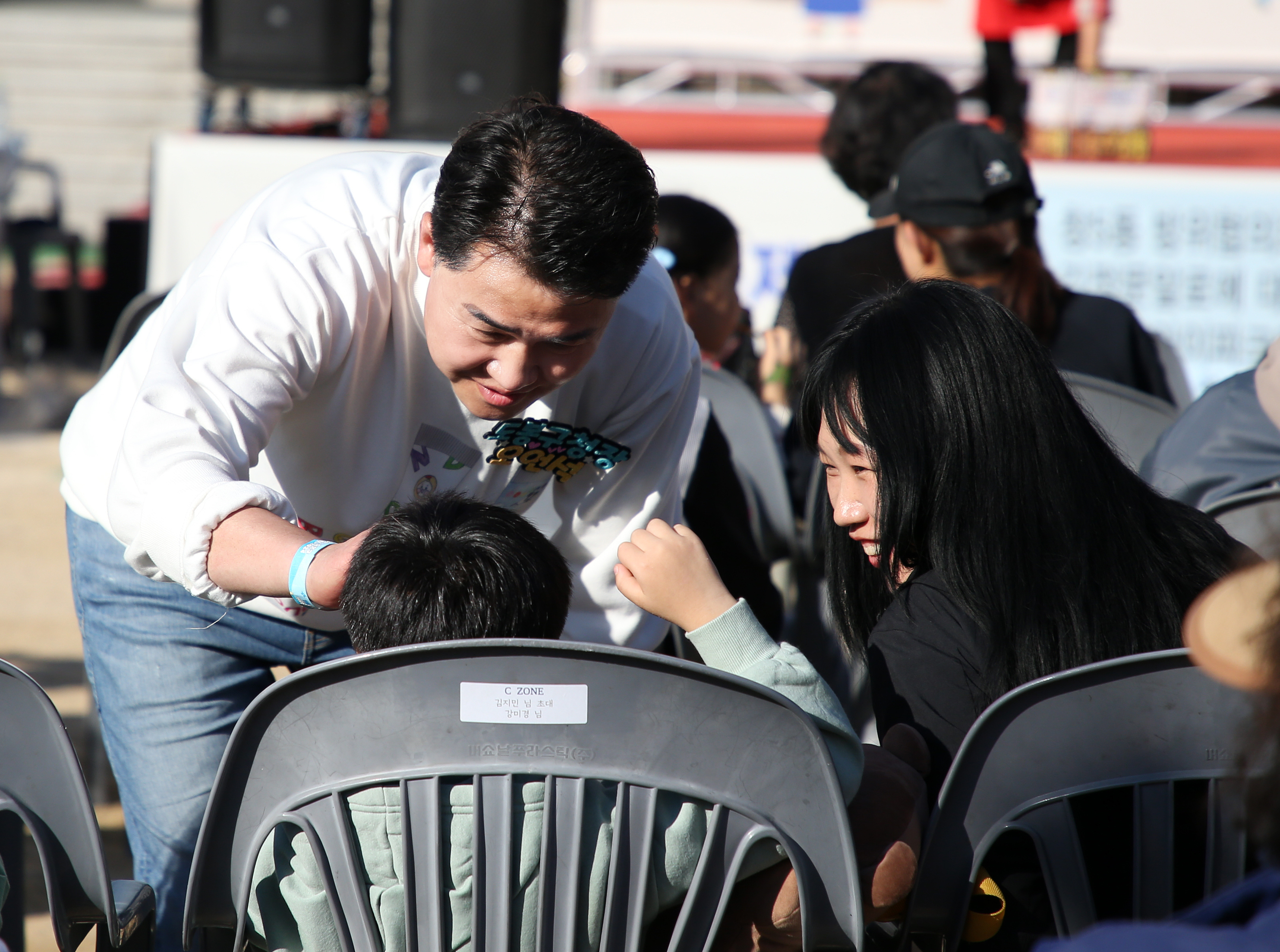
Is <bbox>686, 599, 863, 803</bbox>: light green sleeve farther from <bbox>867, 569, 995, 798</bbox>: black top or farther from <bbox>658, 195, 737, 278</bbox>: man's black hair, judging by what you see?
<bbox>658, 195, 737, 278</bbox>: man's black hair

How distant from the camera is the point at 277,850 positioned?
127 cm

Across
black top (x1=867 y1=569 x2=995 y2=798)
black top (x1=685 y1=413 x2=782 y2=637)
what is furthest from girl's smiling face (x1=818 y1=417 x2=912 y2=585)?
black top (x1=685 y1=413 x2=782 y2=637)

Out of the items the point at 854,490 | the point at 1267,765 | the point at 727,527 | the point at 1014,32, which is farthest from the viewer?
the point at 1014,32

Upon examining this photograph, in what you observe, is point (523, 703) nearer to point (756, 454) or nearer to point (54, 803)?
point (54, 803)

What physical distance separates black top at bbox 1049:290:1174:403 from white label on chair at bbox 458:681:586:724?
1804 millimetres

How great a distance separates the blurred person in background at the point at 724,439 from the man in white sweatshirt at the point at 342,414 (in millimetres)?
490

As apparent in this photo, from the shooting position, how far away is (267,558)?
4.34ft

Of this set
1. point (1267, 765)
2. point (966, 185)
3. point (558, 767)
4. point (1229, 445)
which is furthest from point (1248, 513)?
point (558, 767)

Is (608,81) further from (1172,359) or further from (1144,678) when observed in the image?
(1144,678)

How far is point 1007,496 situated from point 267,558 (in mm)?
833

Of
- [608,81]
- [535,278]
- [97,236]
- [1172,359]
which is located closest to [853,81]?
[1172,359]

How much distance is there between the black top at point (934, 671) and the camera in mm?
1384

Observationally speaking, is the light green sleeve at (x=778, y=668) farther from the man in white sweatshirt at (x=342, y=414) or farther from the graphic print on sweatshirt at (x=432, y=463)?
the graphic print on sweatshirt at (x=432, y=463)

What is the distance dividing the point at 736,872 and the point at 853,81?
2.80m
